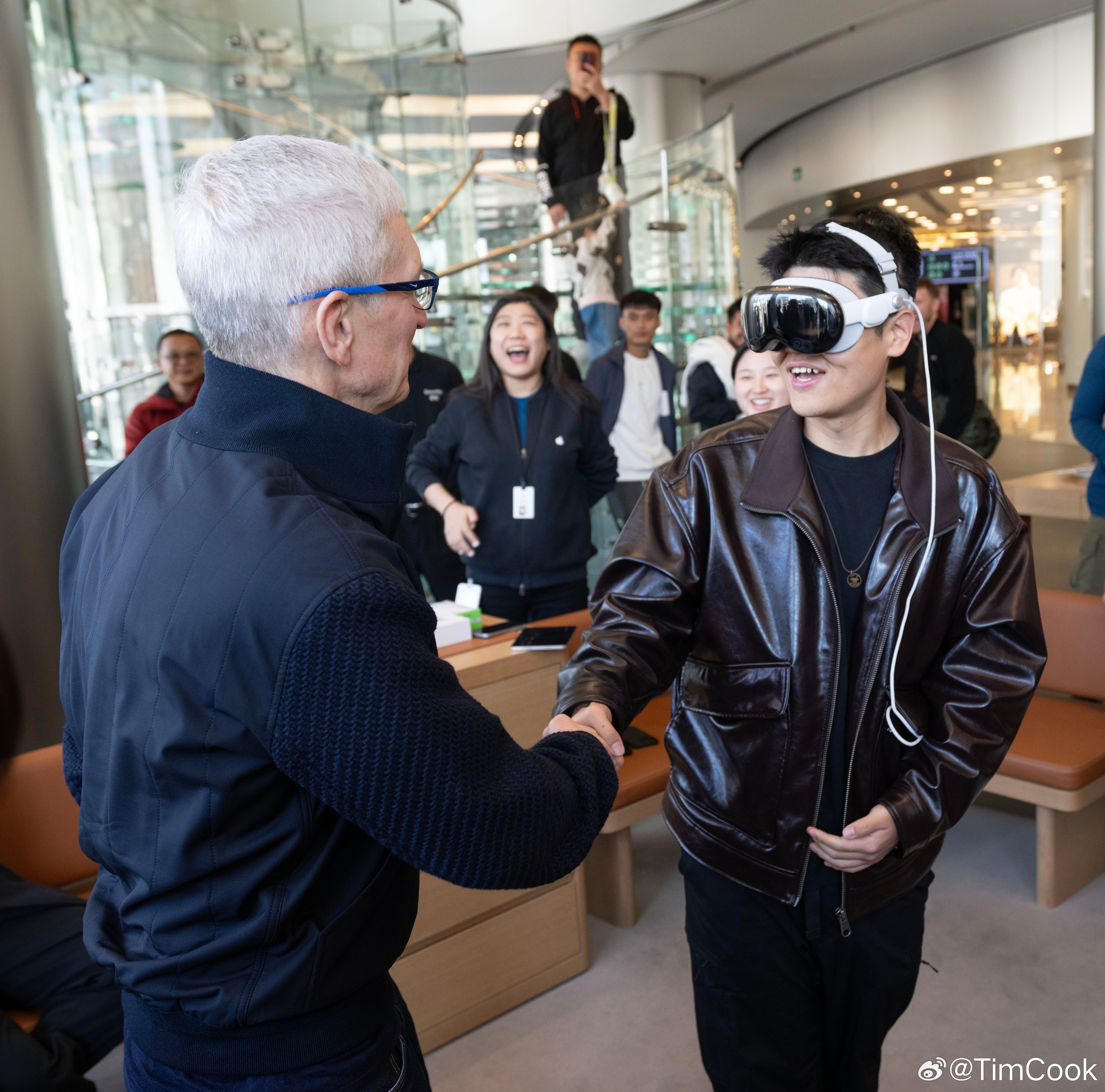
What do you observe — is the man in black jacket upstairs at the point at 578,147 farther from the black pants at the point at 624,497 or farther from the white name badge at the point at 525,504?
the white name badge at the point at 525,504

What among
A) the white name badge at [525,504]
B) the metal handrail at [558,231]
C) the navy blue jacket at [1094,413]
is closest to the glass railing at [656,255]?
the metal handrail at [558,231]

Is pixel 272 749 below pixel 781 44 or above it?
below

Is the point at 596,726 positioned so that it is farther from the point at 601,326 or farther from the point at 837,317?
the point at 601,326

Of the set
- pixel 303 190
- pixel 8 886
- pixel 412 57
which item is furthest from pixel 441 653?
pixel 412 57

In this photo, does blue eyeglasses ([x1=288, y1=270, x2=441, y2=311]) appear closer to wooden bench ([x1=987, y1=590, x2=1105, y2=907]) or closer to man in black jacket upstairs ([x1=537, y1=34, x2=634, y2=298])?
wooden bench ([x1=987, y1=590, x2=1105, y2=907])

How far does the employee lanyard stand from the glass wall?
10.2 ft

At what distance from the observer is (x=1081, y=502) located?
527 centimetres

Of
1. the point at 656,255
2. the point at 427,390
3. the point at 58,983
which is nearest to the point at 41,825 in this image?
the point at 58,983

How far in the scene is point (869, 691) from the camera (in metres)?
1.63

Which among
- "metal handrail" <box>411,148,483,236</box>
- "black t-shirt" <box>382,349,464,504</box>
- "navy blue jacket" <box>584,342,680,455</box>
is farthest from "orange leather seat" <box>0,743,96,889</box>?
"metal handrail" <box>411,148,483,236</box>

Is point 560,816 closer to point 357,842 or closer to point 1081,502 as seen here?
point 357,842

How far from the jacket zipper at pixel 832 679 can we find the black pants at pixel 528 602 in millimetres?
2207

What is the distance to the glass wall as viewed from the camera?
5930 millimetres

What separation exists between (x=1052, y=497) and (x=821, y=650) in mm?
4336
